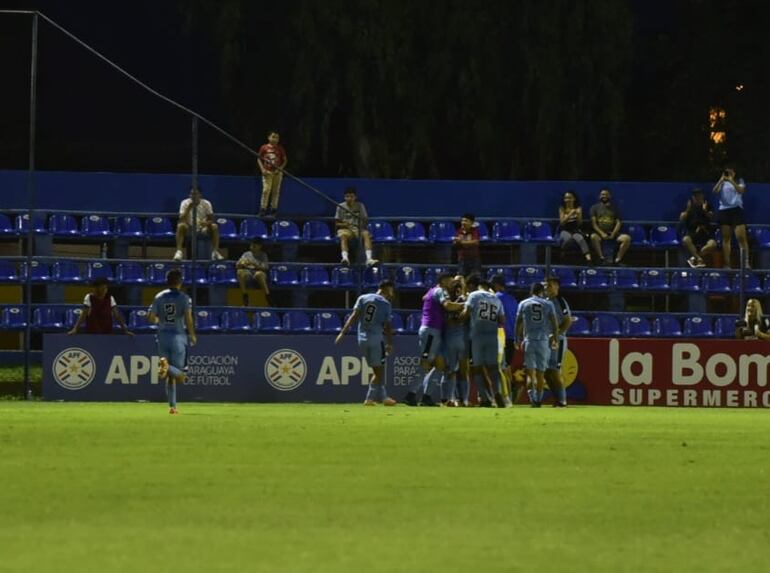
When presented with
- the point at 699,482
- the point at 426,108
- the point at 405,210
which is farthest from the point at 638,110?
the point at 699,482

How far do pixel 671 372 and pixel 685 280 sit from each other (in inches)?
168

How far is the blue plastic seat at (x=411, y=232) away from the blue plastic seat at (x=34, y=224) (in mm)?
7064

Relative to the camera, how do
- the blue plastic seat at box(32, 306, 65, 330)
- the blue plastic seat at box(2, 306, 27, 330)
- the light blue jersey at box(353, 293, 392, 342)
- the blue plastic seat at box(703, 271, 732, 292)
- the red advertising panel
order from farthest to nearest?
the blue plastic seat at box(703, 271, 732, 292), the blue plastic seat at box(32, 306, 65, 330), the blue plastic seat at box(2, 306, 27, 330), the red advertising panel, the light blue jersey at box(353, 293, 392, 342)

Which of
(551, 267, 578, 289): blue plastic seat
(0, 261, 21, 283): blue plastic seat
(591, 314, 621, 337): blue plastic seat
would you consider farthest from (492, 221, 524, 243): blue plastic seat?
(0, 261, 21, 283): blue plastic seat

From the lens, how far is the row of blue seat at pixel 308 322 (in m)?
32.0

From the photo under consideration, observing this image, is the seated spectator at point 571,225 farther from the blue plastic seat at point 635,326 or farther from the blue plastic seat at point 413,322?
the blue plastic seat at point 413,322

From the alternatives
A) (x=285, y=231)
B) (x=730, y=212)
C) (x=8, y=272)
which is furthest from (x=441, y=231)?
(x=8, y=272)

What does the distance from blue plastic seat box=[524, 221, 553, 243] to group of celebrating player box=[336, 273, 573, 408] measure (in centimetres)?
604

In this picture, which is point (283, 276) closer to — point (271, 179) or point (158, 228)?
point (271, 179)

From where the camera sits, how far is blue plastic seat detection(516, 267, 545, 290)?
34031 mm

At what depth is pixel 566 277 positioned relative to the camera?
34.3 metres

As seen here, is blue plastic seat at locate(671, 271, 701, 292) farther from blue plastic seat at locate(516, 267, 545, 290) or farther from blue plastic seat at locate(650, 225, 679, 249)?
blue plastic seat at locate(516, 267, 545, 290)

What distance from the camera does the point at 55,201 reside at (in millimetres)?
34688

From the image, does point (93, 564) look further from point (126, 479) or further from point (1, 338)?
point (1, 338)
